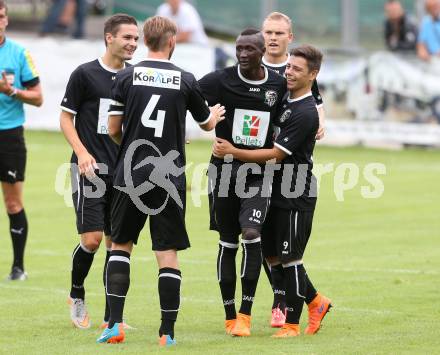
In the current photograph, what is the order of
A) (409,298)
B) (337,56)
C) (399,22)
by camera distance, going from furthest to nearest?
(399,22) → (337,56) → (409,298)

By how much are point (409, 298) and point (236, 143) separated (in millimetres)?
2385

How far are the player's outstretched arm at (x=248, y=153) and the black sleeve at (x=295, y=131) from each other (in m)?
0.09

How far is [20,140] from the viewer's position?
1115 cm

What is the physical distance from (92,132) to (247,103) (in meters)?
1.26

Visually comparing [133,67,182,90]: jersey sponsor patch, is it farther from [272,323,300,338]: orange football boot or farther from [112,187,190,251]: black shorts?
[272,323,300,338]: orange football boot

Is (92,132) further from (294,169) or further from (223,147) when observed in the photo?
(294,169)

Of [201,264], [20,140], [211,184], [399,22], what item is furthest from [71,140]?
[399,22]

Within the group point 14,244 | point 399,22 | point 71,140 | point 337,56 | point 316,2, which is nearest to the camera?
point 71,140

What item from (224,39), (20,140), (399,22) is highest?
(20,140)

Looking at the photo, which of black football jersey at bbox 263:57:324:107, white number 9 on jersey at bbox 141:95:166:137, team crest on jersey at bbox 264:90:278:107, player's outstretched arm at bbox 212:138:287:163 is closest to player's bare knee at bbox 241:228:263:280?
player's outstretched arm at bbox 212:138:287:163

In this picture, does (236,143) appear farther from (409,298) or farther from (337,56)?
(337,56)

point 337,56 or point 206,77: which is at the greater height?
point 206,77

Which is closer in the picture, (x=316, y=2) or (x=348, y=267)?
(x=348, y=267)

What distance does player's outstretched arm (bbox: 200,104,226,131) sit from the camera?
8.14 meters
